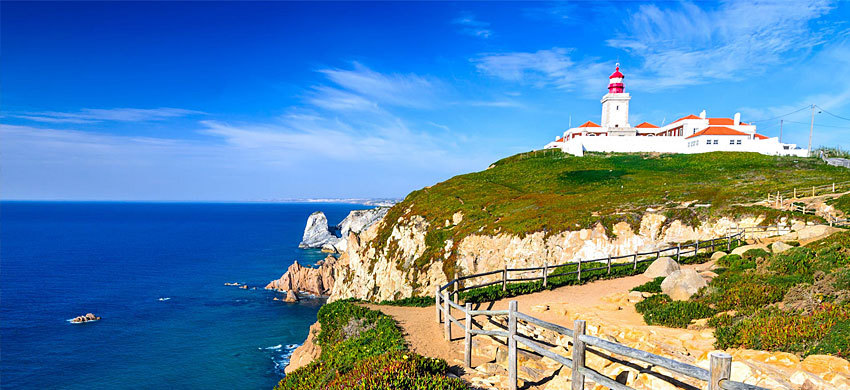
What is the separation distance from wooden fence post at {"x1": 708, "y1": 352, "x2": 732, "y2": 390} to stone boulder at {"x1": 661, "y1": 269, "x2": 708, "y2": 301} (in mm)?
11524

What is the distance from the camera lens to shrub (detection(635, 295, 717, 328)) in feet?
43.9

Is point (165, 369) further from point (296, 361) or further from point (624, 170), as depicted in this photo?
point (624, 170)

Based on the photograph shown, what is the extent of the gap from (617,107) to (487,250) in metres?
66.0

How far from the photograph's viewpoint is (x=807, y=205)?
1211 inches

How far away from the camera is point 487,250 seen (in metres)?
37.8

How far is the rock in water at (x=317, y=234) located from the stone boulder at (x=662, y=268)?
9916 cm

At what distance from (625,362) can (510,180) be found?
5970 centimetres

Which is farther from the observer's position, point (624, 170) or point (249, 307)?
point (624, 170)

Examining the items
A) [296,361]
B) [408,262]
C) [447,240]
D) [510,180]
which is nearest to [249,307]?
[408,262]

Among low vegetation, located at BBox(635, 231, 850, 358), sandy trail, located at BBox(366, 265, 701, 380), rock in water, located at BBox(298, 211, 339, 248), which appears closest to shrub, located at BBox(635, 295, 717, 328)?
low vegetation, located at BBox(635, 231, 850, 358)

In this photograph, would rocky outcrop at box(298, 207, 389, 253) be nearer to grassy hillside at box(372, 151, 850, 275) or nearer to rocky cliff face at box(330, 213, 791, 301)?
grassy hillside at box(372, 151, 850, 275)

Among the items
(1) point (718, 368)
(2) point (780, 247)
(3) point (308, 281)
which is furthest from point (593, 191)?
(1) point (718, 368)

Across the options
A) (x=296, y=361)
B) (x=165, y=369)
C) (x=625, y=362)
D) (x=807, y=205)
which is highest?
(x=807, y=205)

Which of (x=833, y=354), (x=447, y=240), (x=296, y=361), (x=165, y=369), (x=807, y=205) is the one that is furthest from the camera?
(x=447, y=240)
